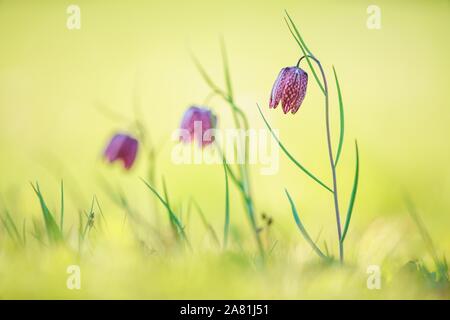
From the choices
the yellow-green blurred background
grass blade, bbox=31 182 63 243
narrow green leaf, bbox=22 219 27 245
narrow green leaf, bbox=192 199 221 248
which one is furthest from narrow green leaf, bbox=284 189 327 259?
narrow green leaf, bbox=22 219 27 245

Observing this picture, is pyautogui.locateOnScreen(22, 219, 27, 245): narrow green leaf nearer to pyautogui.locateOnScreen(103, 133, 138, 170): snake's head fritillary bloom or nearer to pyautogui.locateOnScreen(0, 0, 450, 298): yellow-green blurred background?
pyautogui.locateOnScreen(0, 0, 450, 298): yellow-green blurred background

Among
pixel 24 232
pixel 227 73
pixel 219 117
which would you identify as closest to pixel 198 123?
pixel 219 117

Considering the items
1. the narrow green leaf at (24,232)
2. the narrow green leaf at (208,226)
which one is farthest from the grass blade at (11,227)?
the narrow green leaf at (208,226)

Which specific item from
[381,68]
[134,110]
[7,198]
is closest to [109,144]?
[134,110]
